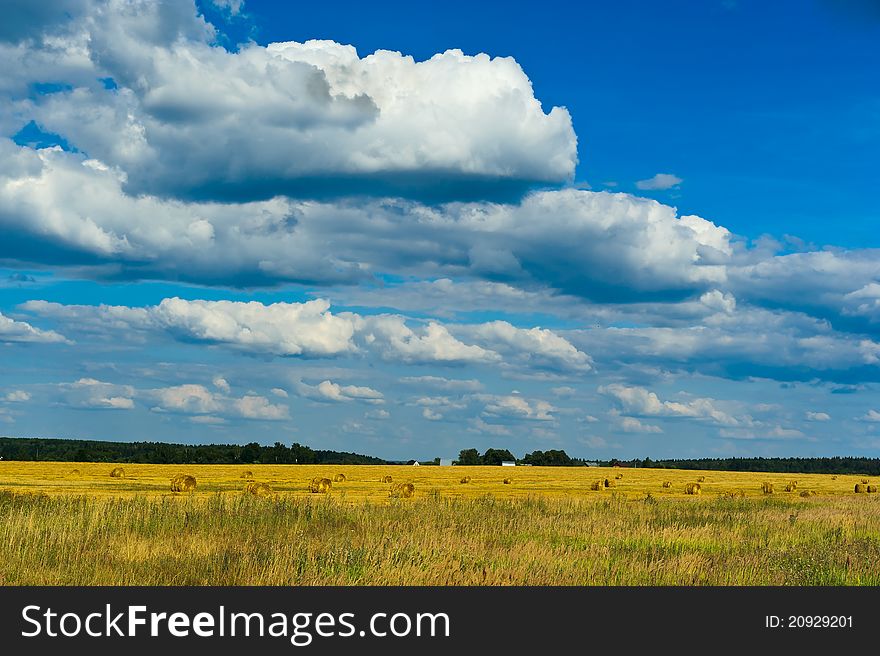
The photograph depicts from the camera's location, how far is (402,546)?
1800cm

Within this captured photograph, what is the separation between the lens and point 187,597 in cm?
1254

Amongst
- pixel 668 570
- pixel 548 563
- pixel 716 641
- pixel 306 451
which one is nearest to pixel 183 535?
pixel 548 563

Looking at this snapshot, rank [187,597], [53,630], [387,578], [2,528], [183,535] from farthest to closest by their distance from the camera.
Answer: [183,535] < [2,528] < [387,578] < [187,597] < [53,630]

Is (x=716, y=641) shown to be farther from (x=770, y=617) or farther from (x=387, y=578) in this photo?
(x=387, y=578)

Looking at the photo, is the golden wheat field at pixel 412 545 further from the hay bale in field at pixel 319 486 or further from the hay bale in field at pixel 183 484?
the hay bale in field at pixel 319 486

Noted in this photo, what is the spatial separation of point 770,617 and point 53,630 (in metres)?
9.71

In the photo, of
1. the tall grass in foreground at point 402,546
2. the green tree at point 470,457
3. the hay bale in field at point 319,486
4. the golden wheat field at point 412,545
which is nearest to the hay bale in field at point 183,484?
the hay bale in field at point 319,486

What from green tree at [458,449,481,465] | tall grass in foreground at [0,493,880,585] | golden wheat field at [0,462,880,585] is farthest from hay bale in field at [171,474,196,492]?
green tree at [458,449,481,465]

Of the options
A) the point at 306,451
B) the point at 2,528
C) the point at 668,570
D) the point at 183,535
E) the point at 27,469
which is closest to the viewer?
the point at 668,570

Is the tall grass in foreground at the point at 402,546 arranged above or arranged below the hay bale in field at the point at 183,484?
above

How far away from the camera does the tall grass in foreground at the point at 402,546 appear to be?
50.2 feet

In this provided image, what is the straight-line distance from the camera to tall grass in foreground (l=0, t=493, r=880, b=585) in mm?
15305

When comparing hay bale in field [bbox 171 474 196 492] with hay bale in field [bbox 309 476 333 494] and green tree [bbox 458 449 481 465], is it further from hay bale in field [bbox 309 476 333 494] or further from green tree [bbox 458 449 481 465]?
green tree [bbox 458 449 481 465]

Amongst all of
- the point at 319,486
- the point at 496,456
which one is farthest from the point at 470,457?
the point at 319,486
